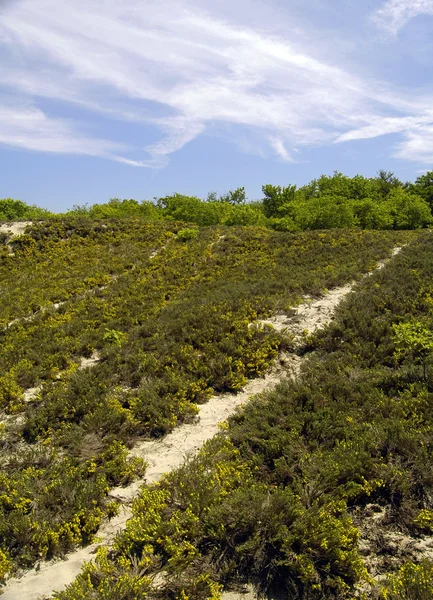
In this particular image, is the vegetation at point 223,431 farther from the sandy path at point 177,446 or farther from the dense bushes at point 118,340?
the sandy path at point 177,446

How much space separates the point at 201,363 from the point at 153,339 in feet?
7.15

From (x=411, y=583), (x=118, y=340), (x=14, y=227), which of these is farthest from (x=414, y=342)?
(x=14, y=227)

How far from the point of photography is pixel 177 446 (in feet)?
23.3

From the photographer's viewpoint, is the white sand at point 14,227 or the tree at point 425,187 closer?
the white sand at point 14,227

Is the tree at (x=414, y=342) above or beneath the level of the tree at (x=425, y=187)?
beneath

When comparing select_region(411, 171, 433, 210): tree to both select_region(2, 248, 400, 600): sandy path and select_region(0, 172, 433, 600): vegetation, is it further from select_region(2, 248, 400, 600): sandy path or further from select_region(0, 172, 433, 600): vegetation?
select_region(2, 248, 400, 600): sandy path

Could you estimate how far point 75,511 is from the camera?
5.27 m

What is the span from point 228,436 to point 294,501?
7.21ft

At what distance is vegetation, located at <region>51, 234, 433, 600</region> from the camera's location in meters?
4.08

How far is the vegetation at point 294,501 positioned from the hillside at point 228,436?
0.02 meters

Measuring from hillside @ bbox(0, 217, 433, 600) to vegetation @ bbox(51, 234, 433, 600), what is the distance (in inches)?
1.0

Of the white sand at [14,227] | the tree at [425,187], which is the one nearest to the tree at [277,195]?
the tree at [425,187]

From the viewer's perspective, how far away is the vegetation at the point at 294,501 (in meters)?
4.08

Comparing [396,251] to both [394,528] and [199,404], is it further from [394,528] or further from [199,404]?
[394,528]
